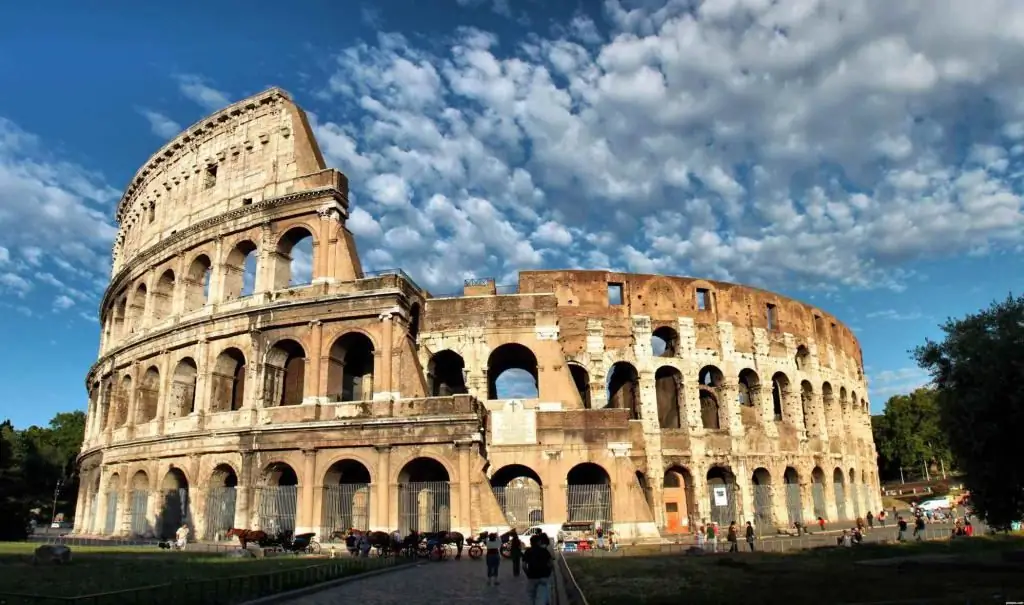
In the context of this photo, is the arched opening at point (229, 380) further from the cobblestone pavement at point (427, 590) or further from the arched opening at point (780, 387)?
the arched opening at point (780, 387)

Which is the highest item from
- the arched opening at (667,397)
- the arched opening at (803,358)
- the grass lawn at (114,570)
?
the arched opening at (803,358)

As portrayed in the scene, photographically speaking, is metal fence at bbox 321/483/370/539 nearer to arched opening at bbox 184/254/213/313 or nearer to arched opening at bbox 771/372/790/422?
arched opening at bbox 184/254/213/313

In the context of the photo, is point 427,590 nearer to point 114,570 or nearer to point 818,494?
point 114,570

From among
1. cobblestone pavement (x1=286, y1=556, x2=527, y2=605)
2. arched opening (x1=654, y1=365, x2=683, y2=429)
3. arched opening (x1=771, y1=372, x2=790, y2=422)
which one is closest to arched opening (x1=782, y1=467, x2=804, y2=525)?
arched opening (x1=771, y1=372, x2=790, y2=422)

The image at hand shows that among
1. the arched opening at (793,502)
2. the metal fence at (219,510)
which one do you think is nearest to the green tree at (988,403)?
the arched opening at (793,502)

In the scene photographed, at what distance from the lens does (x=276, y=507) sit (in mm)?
24047

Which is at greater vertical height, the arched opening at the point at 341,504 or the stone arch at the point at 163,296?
the stone arch at the point at 163,296

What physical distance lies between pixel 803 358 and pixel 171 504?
30.2 m

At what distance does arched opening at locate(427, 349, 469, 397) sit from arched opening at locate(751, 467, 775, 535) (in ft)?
45.7

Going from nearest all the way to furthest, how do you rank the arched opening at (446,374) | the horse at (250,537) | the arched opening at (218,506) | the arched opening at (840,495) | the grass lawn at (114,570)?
the grass lawn at (114,570) < the horse at (250,537) < the arched opening at (218,506) < the arched opening at (446,374) < the arched opening at (840,495)

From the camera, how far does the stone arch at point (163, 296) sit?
30.0 metres

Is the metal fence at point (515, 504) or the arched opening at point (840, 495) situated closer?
the metal fence at point (515, 504)

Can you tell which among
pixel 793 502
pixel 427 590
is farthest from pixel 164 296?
pixel 793 502

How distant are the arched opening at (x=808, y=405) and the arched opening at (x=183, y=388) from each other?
92.3ft
